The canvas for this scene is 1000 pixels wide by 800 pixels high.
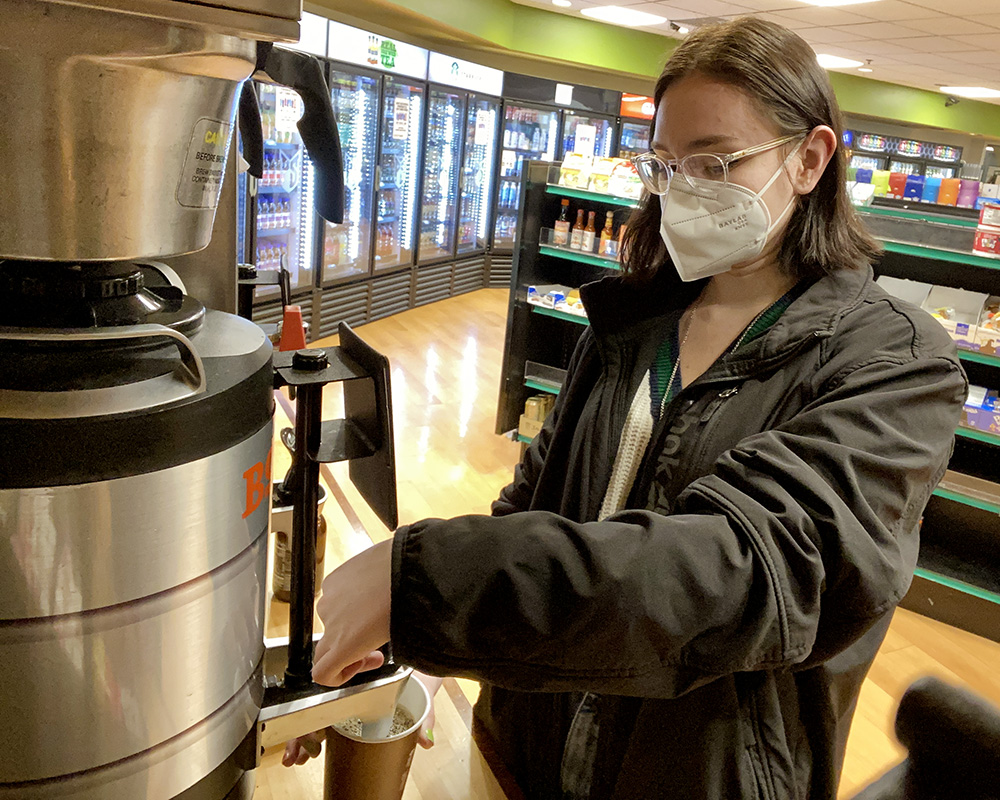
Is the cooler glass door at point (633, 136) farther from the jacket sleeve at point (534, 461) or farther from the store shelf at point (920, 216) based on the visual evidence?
the jacket sleeve at point (534, 461)

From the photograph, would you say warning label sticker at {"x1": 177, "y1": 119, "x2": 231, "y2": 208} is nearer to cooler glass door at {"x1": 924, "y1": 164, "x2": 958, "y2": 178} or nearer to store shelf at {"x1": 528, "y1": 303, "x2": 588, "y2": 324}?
store shelf at {"x1": 528, "y1": 303, "x2": 588, "y2": 324}

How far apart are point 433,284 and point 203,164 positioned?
742 centimetres

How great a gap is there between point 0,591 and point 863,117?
1385 centimetres

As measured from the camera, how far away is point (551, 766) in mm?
1194

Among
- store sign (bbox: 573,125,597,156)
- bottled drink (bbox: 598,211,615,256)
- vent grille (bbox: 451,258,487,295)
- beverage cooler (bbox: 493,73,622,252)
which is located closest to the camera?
bottled drink (bbox: 598,211,615,256)

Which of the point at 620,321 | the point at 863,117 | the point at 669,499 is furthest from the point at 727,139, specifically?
the point at 863,117

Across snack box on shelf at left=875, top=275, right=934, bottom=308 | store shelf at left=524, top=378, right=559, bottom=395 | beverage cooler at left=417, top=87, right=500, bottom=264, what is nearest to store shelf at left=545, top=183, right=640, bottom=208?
store shelf at left=524, top=378, right=559, bottom=395

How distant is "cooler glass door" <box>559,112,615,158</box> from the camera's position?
8984 mm

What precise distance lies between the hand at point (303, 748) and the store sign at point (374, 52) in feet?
17.5

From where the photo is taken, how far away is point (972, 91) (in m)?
A: 11.1

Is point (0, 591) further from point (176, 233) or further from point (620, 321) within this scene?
point (620, 321)

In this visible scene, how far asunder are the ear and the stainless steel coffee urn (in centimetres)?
73

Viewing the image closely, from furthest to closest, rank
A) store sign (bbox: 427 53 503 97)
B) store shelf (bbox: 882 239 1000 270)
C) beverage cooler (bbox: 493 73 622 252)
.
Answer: beverage cooler (bbox: 493 73 622 252)
store sign (bbox: 427 53 503 97)
store shelf (bbox: 882 239 1000 270)

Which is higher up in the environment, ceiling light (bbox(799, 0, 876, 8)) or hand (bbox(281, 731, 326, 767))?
ceiling light (bbox(799, 0, 876, 8))
